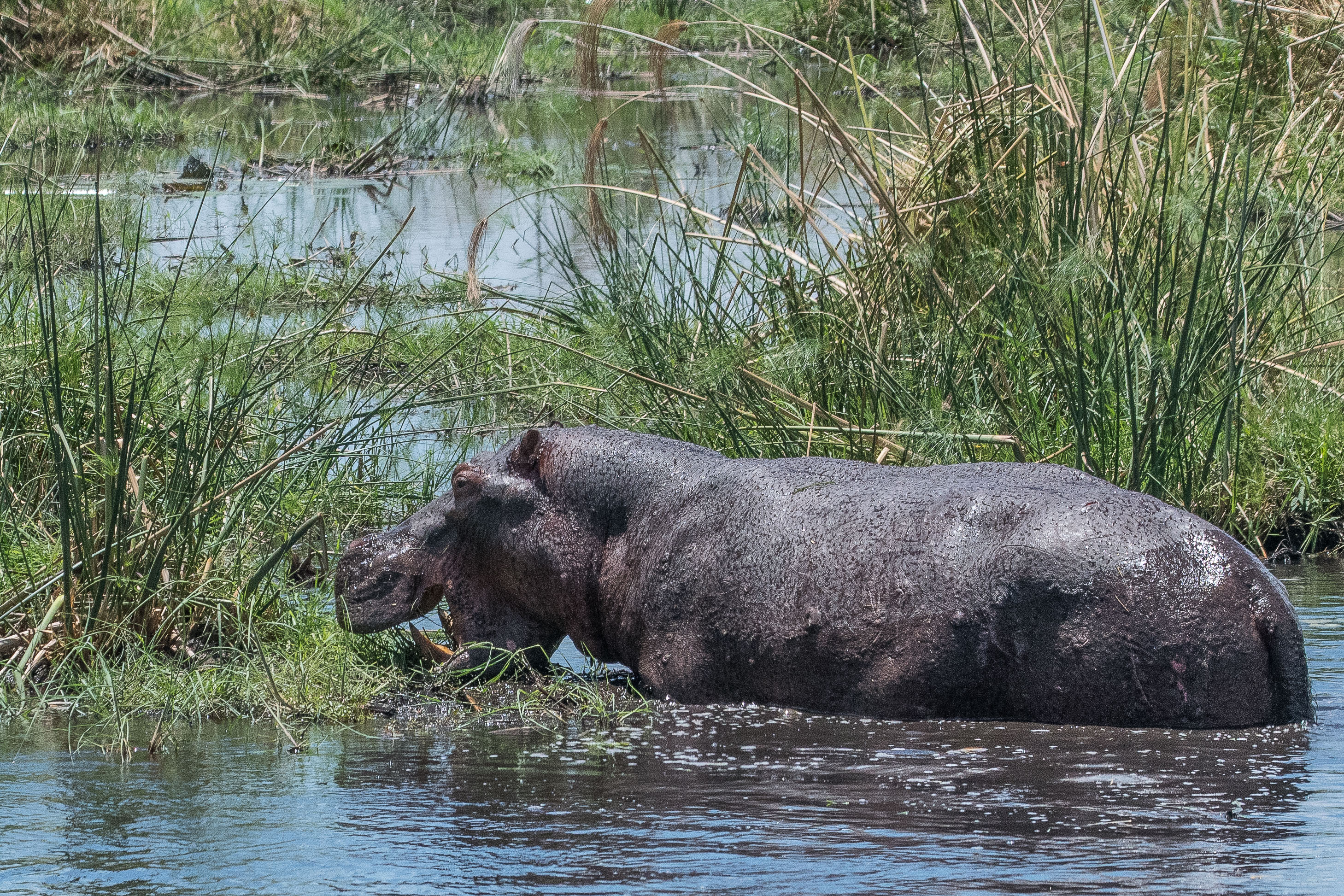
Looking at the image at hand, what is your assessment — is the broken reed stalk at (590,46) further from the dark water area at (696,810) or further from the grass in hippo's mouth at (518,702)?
the dark water area at (696,810)

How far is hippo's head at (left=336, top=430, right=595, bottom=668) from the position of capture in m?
5.25

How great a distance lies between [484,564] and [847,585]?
122 centimetres

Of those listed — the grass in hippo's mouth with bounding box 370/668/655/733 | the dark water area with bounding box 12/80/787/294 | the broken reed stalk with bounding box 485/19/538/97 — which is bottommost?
the grass in hippo's mouth with bounding box 370/668/655/733

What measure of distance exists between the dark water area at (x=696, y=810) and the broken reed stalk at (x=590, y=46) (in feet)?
7.48

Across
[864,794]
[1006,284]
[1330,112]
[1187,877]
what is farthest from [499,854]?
[1330,112]

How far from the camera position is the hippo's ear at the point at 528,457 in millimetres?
5289

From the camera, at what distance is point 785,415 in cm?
648

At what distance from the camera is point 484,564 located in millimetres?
5359

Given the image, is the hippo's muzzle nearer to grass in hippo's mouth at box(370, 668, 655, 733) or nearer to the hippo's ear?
grass in hippo's mouth at box(370, 668, 655, 733)

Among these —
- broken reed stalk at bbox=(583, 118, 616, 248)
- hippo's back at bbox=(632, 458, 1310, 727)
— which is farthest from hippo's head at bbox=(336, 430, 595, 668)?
broken reed stalk at bbox=(583, 118, 616, 248)

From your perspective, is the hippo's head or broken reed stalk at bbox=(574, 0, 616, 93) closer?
the hippo's head

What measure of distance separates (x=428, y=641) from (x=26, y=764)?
1274mm

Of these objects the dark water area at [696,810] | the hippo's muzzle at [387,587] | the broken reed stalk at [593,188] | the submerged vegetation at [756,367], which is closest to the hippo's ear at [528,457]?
the submerged vegetation at [756,367]

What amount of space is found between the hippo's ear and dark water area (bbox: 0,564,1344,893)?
0.88 m
